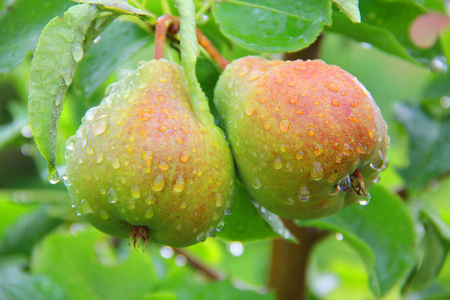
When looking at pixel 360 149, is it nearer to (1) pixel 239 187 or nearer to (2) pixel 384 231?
(1) pixel 239 187

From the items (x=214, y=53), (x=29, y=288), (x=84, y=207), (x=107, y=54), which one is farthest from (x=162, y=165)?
(x=29, y=288)

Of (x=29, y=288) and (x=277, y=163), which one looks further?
(x=29, y=288)

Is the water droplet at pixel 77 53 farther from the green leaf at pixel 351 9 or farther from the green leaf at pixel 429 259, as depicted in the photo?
the green leaf at pixel 429 259

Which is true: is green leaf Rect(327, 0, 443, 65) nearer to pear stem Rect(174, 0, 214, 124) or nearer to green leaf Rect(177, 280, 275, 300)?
pear stem Rect(174, 0, 214, 124)

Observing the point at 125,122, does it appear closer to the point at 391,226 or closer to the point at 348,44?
Answer: the point at 391,226

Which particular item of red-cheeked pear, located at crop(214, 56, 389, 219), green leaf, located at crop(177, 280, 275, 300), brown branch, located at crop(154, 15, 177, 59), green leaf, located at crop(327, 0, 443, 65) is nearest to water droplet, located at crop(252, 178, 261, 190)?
red-cheeked pear, located at crop(214, 56, 389, 219)

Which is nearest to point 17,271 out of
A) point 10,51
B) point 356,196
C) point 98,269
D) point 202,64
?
point 98,269
